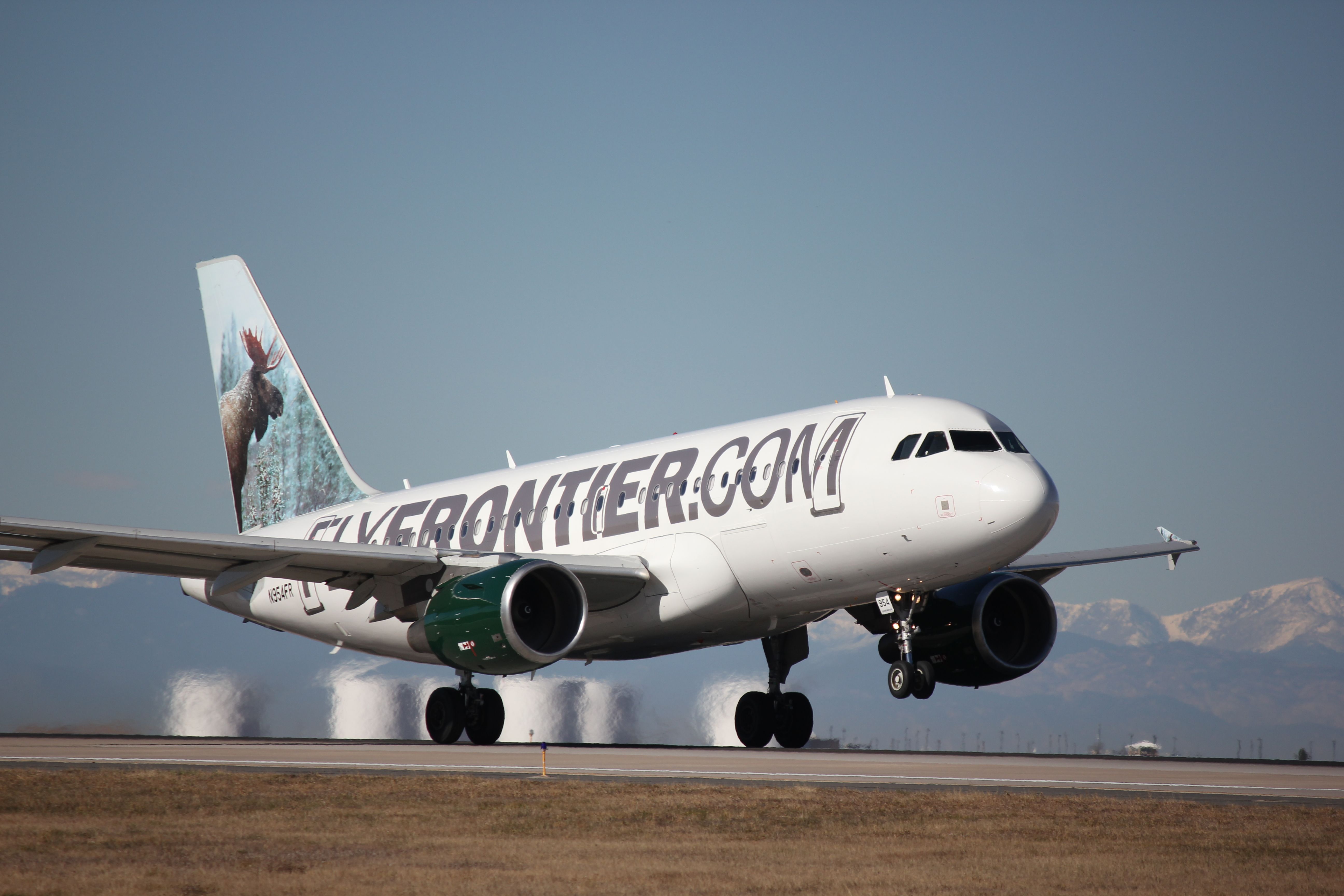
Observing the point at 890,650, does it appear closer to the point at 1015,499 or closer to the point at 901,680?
the point at 901,680

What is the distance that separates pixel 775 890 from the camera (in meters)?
8.57

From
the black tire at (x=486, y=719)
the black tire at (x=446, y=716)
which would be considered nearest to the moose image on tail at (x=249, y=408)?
the black tire at (x=446, y=716)

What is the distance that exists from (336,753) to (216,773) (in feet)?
18.0

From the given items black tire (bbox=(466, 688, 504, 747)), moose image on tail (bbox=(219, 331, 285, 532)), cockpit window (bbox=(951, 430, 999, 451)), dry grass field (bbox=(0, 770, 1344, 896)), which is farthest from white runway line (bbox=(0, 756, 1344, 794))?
moose image on tail (bbox=(219, 331, 285, 532))

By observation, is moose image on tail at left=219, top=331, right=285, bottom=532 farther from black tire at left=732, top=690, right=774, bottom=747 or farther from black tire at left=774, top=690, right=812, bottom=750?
black tire at left=774, top=690, right=812, bottom=750

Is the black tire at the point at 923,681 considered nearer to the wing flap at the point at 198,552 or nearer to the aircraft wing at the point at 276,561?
the aircraft wing at the point at 276,561

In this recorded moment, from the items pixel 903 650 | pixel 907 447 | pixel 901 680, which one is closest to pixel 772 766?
pixel 901 680

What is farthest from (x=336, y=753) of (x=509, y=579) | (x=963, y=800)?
(x=963, y=800)

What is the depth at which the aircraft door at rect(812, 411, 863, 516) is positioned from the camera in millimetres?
20969

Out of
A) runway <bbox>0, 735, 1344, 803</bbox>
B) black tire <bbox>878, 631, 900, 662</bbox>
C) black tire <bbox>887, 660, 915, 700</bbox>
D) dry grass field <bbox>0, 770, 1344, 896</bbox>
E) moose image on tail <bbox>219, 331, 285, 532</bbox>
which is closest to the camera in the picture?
dry grass field <bbox>0, 770, 1344, 896</bbox>

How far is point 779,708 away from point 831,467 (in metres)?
6.67

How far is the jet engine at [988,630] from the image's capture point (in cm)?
2403

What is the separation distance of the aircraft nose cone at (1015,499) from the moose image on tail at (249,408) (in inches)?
778

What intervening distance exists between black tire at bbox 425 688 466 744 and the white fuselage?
104 centimetres
